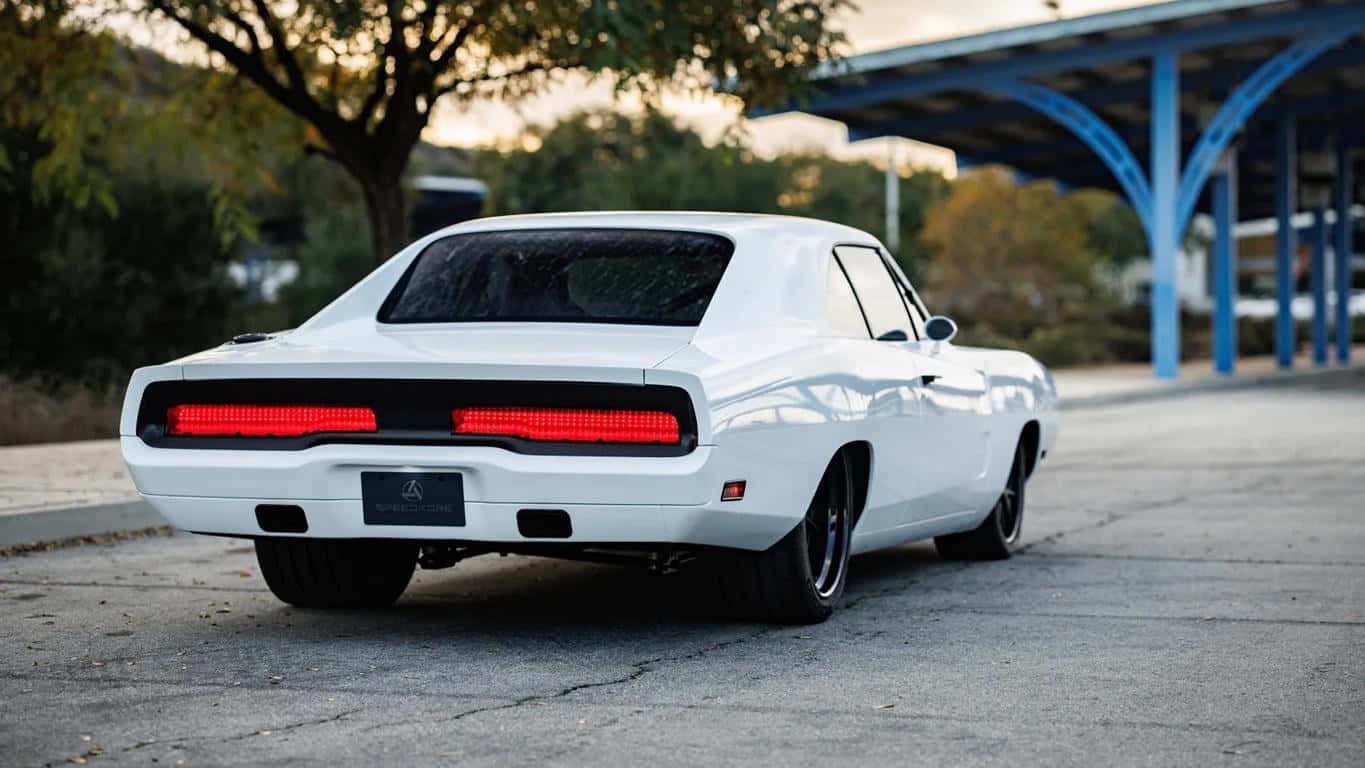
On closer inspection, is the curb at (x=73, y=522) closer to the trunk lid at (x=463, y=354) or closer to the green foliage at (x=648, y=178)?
the trunk lid at (x=463, y=354)

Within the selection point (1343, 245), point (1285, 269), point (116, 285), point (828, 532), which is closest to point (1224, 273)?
point (1285, 269)

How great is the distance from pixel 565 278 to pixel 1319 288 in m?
38.4

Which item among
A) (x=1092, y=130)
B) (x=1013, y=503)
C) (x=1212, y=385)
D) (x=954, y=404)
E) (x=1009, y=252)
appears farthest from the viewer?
(x=1009, y=252)

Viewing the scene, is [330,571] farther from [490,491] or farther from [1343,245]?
[1343,245]

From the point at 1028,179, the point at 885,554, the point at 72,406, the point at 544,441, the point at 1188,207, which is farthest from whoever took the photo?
the point at 1028,179

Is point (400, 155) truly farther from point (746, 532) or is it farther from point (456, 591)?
point (746, 532)

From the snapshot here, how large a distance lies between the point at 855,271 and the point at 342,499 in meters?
2.52

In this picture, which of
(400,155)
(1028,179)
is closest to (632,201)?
(1028,179)

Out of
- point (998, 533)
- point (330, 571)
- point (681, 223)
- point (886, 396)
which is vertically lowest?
point (998, 533)

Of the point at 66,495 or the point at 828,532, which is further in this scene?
the point at 66,495

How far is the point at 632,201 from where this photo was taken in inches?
1913

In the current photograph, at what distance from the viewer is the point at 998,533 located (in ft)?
30.0

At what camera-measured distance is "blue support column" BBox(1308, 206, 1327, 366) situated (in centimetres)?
4253

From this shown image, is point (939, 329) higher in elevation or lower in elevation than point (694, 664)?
higher
